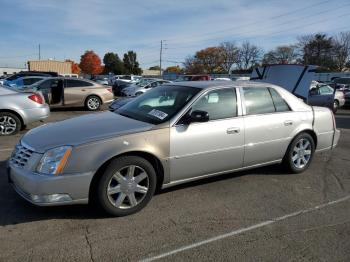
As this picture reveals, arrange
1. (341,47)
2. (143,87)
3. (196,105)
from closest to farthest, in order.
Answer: (196,105) < (143,87) < (341,47)

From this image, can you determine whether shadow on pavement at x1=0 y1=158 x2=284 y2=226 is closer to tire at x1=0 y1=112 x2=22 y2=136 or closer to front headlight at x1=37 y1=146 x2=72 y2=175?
front headlight at x1=37 y1=146 x2=72 y2=175

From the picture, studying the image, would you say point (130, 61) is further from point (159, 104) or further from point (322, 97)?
point (159, 104)

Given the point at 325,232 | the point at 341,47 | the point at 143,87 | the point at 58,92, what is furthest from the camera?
the point at 341,47

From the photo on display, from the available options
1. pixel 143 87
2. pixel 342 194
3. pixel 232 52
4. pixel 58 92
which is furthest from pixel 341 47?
pixel 342 194

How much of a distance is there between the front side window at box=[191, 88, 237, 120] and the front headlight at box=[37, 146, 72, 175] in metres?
1.74

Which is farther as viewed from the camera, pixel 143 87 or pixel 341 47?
pixel 341 47

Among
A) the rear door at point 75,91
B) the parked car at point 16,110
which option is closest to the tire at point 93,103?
the rear door at point 75,91

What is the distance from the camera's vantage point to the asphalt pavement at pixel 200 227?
11.0 ft

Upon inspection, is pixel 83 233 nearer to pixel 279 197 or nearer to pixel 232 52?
pixel 279 197

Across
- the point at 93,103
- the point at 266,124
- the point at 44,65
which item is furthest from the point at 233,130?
the point at 44,65

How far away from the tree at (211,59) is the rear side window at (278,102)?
336ft

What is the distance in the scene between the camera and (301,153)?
5969mm

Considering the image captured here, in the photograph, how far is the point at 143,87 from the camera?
24422 millimetres

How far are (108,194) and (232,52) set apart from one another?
106 m
